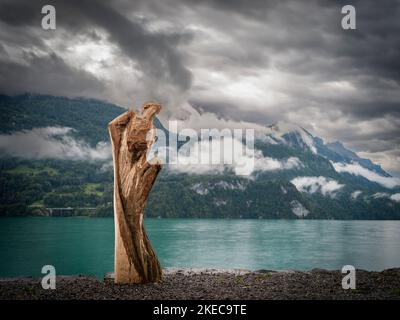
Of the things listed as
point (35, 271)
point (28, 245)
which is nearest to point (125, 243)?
point (35, 271)

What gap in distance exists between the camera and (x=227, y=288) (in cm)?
1573

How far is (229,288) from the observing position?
51.6ft

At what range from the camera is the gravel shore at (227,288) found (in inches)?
568

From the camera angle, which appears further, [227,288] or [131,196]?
[131,196]

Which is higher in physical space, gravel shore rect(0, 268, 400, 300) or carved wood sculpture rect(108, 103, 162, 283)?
carved wood sculpture rect(108, 103, 162, 283)

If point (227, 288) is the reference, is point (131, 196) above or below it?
above

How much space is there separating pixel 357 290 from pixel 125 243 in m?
7.94

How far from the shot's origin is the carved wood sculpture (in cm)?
1656

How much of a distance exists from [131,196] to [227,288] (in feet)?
15.0

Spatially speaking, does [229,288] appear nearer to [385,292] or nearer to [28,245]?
[385,292]

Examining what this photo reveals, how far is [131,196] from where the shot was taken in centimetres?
1658

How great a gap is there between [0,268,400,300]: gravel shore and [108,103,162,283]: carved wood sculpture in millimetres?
698

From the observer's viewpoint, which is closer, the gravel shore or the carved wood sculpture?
the gravel shore
